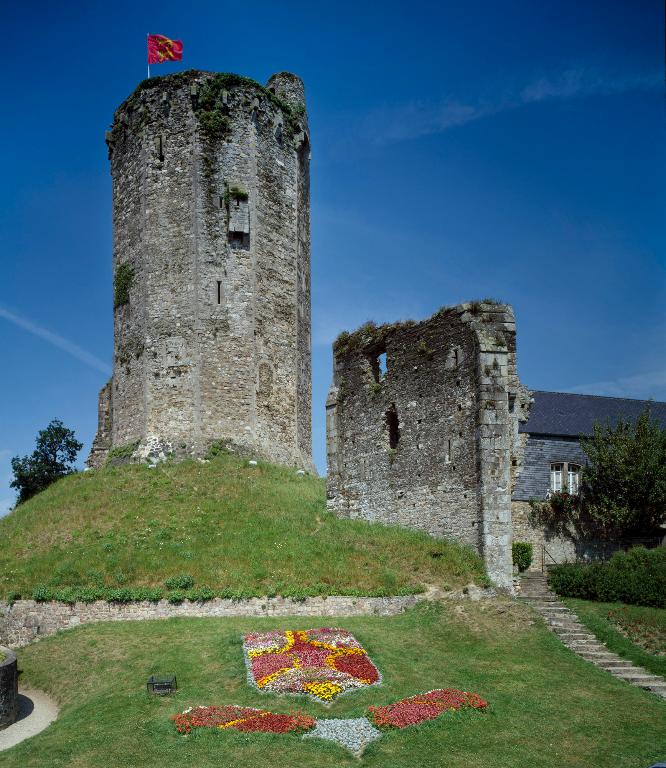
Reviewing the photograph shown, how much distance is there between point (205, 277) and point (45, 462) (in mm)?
15187

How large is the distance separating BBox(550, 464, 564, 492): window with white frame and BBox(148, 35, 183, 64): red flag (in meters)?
25.1

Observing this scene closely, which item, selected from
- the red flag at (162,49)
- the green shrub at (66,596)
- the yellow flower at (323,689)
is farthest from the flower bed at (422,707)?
the red flag at (162,49)

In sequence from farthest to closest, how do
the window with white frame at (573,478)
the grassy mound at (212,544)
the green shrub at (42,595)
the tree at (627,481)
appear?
the window with white frame at (573,478) → the tree at (627,481) → the grassy mound at (212,544) → the green shrub at (42,595)

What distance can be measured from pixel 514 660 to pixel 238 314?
21372 mm

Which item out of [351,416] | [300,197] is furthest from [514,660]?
[300,197]

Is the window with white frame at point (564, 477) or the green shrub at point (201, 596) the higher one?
the window with white frame at point (564, 477)

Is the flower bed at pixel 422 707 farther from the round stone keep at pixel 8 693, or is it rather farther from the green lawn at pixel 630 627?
the round stone keep at pixel 8 693

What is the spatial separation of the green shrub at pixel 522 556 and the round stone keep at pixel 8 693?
19.5m

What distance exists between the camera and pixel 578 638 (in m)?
21.0

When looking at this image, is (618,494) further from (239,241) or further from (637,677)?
(239,241)

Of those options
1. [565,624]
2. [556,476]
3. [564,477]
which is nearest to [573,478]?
[564,477]

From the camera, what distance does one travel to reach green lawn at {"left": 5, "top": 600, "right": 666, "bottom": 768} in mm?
14344

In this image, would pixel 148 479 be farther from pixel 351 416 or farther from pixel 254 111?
pixel 254 111

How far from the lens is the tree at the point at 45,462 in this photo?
43.8 m
